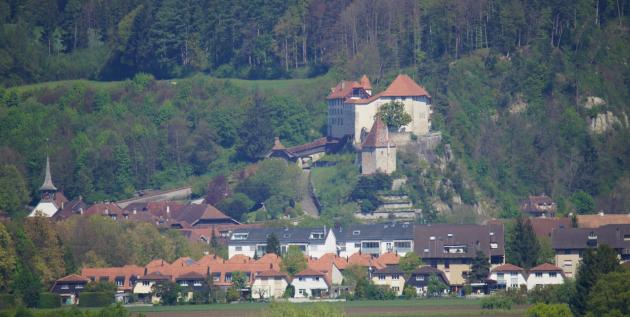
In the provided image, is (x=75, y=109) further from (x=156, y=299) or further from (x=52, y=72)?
(x=156, y=299)

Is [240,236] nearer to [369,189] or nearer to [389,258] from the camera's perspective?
[369,189]

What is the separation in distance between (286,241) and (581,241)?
822 inches

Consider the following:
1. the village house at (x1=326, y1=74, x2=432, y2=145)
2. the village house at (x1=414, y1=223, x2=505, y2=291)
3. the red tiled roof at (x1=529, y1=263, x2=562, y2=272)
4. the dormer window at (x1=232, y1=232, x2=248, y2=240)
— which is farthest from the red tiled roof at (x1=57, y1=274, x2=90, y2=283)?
the village house at (x1=326, y1=74, x2=432, y2=145)

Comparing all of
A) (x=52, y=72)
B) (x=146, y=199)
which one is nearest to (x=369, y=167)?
(x=146, y=199)

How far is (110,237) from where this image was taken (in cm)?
12838

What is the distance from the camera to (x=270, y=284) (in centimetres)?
11731

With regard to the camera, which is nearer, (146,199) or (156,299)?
(156,299)

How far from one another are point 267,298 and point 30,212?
125 feet

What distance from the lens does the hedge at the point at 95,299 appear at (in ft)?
369

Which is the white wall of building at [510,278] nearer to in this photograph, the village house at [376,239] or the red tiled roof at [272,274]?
the village house at [376,239]

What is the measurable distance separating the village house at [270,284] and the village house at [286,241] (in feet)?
41.2

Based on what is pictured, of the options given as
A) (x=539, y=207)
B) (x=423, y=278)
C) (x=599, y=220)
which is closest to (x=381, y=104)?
(x=539, y=207)

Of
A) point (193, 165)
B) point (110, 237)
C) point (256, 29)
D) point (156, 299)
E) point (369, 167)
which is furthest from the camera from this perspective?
point (256, 29)

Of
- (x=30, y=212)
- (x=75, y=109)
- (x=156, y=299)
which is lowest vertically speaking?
(x=156, y=299)
